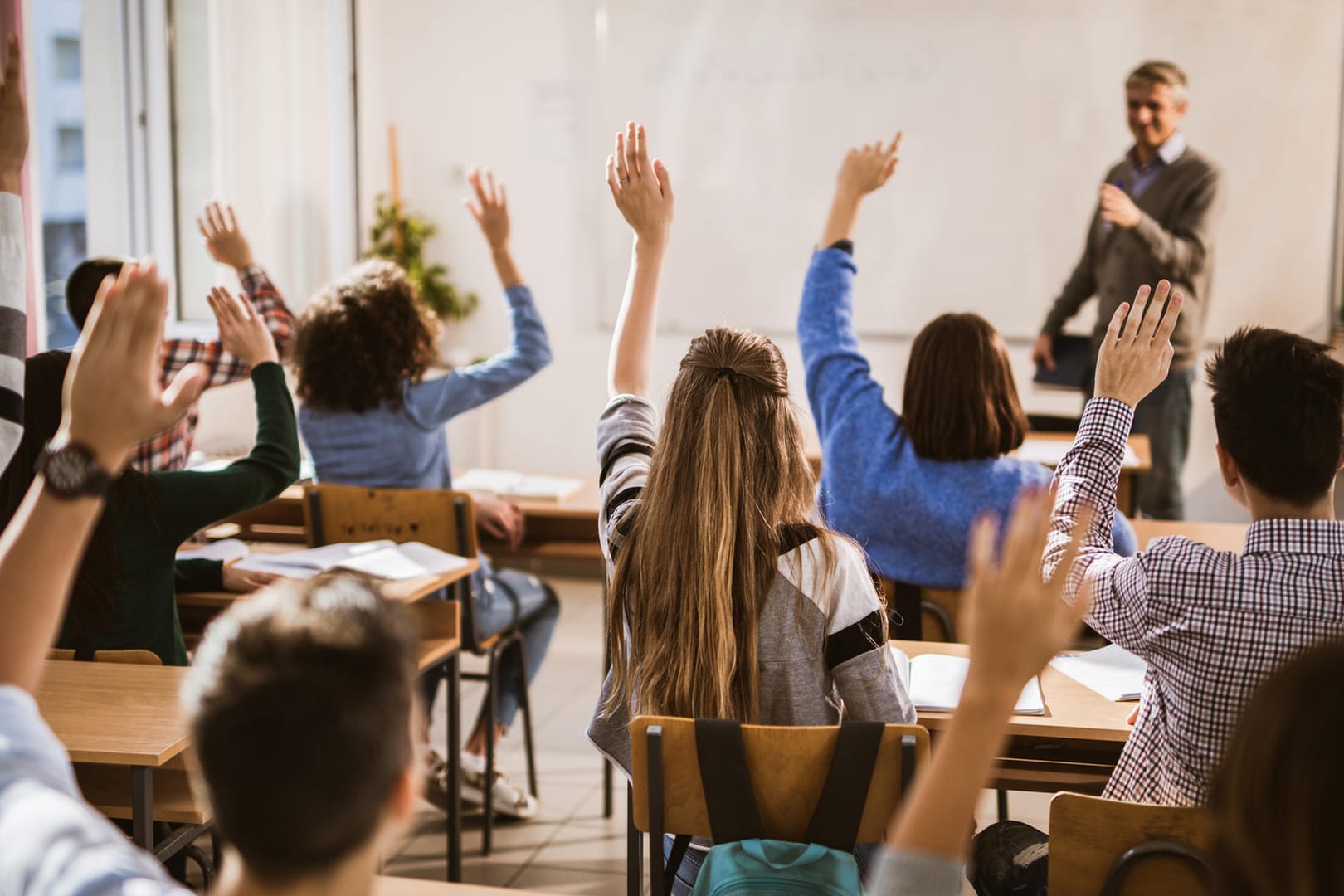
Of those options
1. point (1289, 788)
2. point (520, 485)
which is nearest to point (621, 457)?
point (1289, 788)

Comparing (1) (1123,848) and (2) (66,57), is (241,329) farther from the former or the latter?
(2) (66,57)

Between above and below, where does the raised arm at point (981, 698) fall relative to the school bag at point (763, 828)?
above

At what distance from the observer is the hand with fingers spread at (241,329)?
1802mm

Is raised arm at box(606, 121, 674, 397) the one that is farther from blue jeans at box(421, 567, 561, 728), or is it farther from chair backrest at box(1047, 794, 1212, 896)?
blue jeans at box(421, 567, 561, 728)

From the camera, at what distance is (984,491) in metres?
2.42

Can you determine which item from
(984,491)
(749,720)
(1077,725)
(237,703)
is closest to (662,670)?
(749,720)

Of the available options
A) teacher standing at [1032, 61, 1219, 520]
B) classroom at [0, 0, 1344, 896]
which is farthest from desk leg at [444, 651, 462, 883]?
teacher standing at [1032, 61, 1219, 520]

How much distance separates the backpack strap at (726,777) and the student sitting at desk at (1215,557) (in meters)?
0.43

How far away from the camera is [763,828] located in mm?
1404

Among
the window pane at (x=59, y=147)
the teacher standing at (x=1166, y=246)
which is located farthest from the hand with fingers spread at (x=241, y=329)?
the teacher standing at (x=1166, y=246)

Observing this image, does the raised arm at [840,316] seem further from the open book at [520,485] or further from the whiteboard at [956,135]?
the whiteboard at [956,135]

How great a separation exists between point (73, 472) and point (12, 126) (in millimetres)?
808

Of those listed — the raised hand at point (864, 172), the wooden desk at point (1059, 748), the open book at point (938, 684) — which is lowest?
the wooden desk at point (1059, 748)

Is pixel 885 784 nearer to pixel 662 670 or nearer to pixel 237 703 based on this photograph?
pixel 662 670
